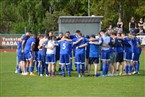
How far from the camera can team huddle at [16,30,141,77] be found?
2511 centimetres

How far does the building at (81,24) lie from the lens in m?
45.2

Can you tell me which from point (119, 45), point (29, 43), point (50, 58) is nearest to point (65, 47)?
point (50, 58)

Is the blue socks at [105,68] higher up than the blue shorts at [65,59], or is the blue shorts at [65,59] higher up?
the blue shorts at [65,59]

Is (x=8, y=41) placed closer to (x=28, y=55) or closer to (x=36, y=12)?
(x=28, y=55)

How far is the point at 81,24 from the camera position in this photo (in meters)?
45.7

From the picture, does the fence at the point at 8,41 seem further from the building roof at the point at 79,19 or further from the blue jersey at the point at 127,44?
the blue jersey at the point at 127,44

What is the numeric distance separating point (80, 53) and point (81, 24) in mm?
20750

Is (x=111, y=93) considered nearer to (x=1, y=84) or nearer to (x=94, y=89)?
(x=94, y=89)

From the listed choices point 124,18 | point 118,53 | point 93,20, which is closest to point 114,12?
point 124,18

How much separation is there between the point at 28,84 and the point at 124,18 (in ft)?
169

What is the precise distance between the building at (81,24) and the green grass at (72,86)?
65.8 feet

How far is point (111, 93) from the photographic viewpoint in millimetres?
19219

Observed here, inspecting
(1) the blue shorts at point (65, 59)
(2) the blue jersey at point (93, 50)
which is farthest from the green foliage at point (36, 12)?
(1) the blue shorts at point (65, 59)

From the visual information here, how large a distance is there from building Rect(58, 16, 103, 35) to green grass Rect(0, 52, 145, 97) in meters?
20.0
